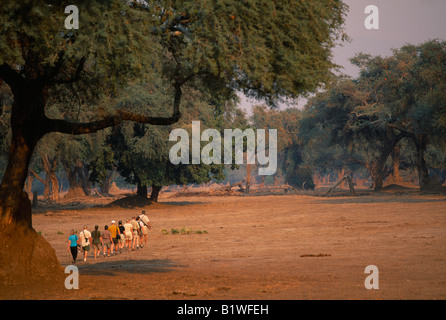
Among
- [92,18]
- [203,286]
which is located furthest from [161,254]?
[92,18]

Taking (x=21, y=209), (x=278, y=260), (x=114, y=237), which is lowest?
(x=278, y=260)

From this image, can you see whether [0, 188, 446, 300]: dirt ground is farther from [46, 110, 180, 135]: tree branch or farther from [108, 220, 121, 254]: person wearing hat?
[46, 110, 180, 135]: tree branch

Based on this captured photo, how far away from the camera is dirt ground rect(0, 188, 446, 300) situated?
13539 millimetres

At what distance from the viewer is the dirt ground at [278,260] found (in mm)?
13539

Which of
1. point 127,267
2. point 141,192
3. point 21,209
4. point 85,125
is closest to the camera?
point 21,209

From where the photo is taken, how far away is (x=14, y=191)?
608 inches

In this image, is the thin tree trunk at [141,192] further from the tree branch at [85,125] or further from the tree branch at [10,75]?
the tree branch at [10,75]

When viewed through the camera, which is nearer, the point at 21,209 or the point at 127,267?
the point at 21,209

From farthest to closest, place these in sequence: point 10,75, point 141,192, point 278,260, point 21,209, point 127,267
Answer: point 141,192
point 127,267
point 278,260
point 21,209
point 10,75

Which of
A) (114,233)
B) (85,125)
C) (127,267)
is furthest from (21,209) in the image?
(114,233)

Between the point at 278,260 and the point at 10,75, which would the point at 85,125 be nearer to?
the point at 10,75

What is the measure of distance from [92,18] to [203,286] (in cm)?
671

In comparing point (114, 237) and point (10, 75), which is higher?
point (10, 75)

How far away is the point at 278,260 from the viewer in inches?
759
